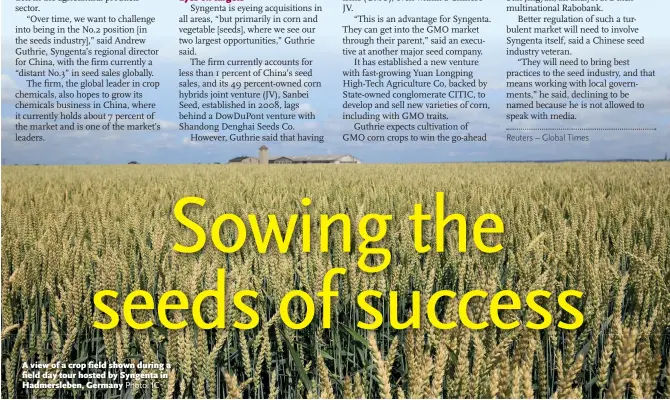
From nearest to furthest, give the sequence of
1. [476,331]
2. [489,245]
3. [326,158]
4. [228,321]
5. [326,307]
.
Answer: [476,331]
[228,321]
[326,307]
[489,245]
[326,158]

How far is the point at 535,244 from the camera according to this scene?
5.74ft

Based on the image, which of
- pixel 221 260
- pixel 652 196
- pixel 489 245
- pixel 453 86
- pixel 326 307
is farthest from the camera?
pixel 652 196

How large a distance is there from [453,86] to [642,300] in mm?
1385

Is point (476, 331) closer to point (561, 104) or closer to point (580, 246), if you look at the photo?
point (580, 246)

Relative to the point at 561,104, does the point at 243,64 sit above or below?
above

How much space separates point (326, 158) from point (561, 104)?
9976 mm

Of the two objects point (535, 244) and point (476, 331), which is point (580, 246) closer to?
point (535, 244)

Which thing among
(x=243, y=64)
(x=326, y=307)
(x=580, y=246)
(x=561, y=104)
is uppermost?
(x=243, y=64)

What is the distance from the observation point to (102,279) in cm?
158

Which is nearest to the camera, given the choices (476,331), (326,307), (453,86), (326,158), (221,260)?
(476,331)

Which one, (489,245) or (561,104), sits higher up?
(561,104)

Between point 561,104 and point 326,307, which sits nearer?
point 326,307

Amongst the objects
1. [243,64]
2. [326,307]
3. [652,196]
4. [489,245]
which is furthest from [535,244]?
[652,196]

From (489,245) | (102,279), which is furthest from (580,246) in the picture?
(102,279)
